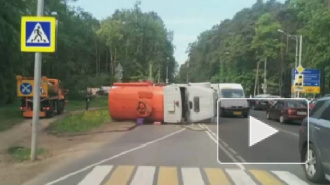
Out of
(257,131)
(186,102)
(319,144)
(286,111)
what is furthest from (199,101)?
(257,131)

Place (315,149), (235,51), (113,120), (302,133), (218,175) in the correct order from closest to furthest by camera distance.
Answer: (302,133)
(315,149)
(218,175)
(113,120)
(235,51)

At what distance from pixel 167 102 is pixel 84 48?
48791mm

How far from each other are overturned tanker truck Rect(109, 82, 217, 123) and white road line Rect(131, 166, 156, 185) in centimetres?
1504

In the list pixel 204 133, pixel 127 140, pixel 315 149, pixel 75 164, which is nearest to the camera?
pixel 315 149

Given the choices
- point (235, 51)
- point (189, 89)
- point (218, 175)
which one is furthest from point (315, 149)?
point (235, 51)

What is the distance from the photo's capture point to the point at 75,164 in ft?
40.8

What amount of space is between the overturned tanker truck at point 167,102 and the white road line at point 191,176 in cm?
1506

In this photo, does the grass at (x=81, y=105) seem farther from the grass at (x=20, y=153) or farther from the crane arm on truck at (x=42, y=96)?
the grass at (x=20, y=153)

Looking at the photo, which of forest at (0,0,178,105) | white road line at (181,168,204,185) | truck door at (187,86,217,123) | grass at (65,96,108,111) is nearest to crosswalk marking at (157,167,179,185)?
white road line at (181,168,204,185)

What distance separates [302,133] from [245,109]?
1872 millimetres

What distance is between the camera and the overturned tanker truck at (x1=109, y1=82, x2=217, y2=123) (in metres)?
27.0

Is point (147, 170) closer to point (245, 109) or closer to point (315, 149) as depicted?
point (315, 149)

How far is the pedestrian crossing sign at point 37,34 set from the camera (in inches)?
526

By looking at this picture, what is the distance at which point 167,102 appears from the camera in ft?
90.2
